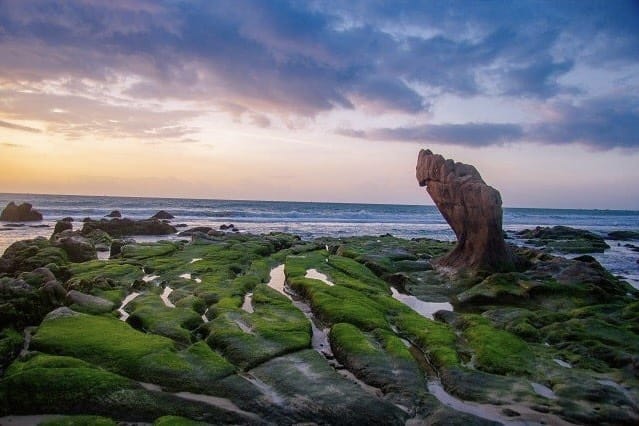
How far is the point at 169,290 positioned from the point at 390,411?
590 inches

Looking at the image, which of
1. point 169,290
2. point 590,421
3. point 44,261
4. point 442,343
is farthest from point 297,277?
point 590,421

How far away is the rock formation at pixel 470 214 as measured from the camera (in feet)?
89.5

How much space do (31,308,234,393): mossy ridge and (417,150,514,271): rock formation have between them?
62.4 feet

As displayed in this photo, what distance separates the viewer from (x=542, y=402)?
36.4 feet

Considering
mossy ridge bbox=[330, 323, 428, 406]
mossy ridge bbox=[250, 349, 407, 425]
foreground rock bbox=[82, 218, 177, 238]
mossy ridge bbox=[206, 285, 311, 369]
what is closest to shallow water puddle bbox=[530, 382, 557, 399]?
mossy ridge bbox=[330, 323, 428, 406]

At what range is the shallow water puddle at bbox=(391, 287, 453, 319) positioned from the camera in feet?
66.4

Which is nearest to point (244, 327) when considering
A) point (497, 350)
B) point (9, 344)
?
point (9, 344)

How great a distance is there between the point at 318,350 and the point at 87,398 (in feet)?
21.4

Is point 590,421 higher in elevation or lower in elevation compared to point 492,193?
lower

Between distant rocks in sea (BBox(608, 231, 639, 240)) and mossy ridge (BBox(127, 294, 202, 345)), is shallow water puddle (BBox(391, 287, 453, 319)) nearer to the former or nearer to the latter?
mossy ridge (BBox(127, 294, 202, 345))

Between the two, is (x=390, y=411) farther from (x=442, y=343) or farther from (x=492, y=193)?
(x=492, y=193)

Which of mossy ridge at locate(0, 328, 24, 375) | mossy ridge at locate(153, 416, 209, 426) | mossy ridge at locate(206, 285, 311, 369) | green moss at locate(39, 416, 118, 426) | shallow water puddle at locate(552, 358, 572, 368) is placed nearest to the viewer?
green moss at locate(39, 416, 118, 426)

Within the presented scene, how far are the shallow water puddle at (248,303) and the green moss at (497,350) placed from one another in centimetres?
824

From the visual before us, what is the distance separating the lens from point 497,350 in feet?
46.8
